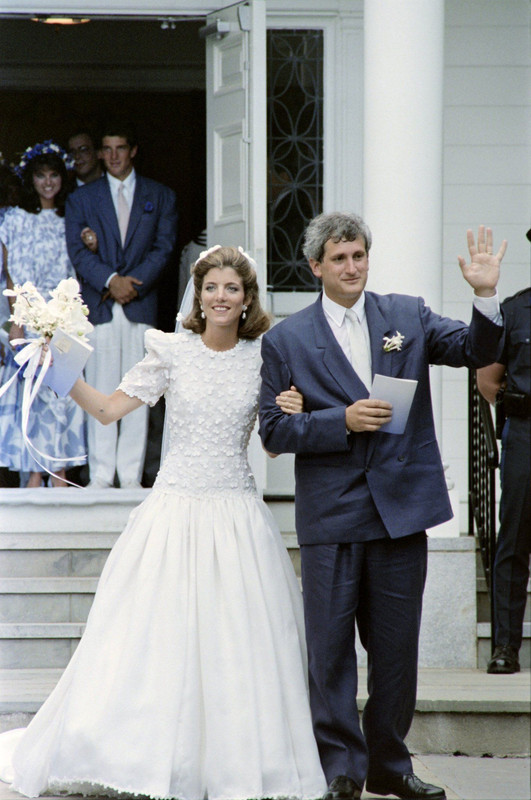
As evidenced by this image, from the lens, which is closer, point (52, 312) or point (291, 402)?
point (291, 402)

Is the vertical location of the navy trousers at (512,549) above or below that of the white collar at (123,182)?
below

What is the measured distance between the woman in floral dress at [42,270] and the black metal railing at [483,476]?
261 cm

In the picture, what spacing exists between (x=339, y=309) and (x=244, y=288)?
1.37ft

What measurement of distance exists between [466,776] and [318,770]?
791 millimetres

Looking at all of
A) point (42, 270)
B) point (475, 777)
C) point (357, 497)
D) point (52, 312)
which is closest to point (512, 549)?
point (475, 777)

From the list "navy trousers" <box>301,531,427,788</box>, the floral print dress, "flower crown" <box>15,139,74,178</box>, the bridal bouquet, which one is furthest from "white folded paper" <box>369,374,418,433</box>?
"flower crown" <box>15,139,74,178</box>

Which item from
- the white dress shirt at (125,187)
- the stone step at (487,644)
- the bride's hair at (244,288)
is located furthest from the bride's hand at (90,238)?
the stone step at (487,644)

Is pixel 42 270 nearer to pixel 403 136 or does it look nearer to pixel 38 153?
pixel 38 153

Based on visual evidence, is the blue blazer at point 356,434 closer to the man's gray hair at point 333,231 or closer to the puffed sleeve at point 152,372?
the man's gray hair at point 333,231

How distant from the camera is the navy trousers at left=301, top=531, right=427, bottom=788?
3451 mm

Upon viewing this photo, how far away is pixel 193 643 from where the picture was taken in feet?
11.9

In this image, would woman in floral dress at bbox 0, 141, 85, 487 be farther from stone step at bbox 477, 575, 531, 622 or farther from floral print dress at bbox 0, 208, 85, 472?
stone step at bbox 477, 575, 531, 622

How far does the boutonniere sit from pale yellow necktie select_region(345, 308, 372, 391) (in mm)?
85

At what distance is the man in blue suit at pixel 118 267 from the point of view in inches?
275
